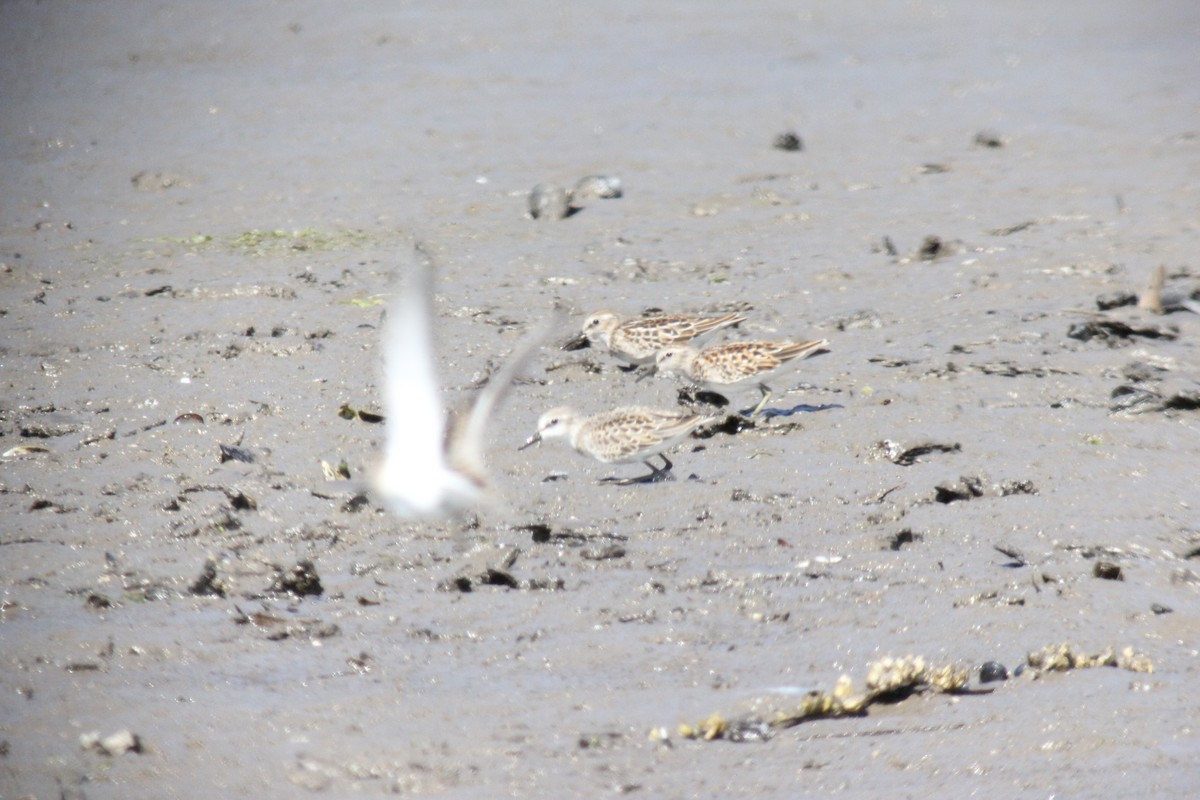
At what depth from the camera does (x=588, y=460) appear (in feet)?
27.3

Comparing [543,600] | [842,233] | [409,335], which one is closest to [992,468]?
[543,600]

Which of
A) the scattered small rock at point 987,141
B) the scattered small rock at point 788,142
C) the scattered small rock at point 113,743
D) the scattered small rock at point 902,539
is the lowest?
Result: the scattered small rock at point 113,743

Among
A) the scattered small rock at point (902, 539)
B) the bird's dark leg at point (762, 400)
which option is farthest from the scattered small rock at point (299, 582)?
the bird's dark leg at point (762, 400)

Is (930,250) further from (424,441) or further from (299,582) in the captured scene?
(299,582)

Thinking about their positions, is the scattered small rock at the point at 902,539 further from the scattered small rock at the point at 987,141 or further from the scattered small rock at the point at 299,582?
the scattered small rock at the point at 987,141

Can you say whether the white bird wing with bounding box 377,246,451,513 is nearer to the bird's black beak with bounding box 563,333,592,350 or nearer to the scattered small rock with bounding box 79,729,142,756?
the scattered small rock with bounding box 79,729,142,756

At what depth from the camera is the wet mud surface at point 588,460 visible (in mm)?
5137

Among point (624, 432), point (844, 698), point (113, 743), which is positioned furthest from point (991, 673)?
point (113, 743)

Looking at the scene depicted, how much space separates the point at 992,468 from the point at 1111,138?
8.99 m

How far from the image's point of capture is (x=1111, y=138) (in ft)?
50.6

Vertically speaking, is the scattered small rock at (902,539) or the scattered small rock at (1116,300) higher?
the scattered small rock at (1116,300)

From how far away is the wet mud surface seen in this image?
5.14 meters

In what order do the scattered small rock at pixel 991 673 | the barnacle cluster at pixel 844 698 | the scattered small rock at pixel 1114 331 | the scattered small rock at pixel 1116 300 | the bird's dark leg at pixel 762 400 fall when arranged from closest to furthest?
the barnacle cluster at pixel 844 698
the scattered small rock at pixel 991 673
the bird's dark leg at pixel 762 400
the scattered small rock at pixel 1114 331
the scattered small rock at pixel 1116 300

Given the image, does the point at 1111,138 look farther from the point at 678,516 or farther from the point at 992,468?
the point at 678,516
